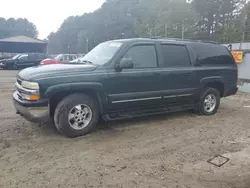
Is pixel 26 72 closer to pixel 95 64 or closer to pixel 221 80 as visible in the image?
pixel 95 64

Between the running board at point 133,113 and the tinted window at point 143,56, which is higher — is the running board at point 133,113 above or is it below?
below

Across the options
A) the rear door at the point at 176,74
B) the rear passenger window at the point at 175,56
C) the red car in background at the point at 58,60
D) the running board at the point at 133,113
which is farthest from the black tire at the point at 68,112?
the red car in background at the point at 58,60

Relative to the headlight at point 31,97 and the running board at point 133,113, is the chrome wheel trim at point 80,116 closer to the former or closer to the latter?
the running board at point 133,113

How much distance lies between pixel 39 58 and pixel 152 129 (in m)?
17.8

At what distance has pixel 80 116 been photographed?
174 inches

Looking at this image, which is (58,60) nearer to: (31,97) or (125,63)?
(125,63)

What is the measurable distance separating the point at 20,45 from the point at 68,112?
39201mm

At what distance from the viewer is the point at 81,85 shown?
4.27 m

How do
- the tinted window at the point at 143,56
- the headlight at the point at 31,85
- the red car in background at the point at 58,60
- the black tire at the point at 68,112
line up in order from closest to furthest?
the headlight at the point at 31,85 → the black tire at the point at 68,112 → the tinted window at the point at 143,56 → the red car in background at the point at 58,60

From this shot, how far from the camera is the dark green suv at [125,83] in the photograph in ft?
13.6

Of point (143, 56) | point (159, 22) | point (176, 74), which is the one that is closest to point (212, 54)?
point (176, 74)

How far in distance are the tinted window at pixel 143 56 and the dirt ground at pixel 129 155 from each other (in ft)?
4.14

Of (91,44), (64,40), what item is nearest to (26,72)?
(91,44)

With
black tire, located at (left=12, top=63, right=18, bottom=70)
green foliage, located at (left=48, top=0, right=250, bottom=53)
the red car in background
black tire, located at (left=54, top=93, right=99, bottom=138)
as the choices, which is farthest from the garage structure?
black tire, located at (left=54, top=93, right=99, bottom=138)
